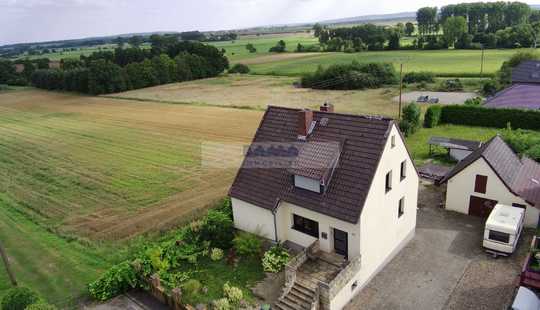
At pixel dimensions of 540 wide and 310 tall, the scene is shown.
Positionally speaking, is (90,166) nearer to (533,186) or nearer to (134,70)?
(533,186)

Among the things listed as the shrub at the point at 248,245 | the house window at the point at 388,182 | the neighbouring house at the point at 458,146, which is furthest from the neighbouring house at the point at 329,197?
the neighbouring house at the point at 458,146

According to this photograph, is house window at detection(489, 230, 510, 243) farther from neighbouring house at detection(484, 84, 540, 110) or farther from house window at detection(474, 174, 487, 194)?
neighbouring house at detection(484, 84, 540, 110)

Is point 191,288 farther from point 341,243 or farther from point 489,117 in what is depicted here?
point 489,117

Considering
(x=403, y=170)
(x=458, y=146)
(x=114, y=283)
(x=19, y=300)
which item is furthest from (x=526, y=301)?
(x=19, y=300)

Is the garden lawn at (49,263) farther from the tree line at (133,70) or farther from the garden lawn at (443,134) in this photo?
the tree line at (133,70)

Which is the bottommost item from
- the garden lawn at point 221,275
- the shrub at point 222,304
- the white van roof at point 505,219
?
the garden lawn at point 221,275

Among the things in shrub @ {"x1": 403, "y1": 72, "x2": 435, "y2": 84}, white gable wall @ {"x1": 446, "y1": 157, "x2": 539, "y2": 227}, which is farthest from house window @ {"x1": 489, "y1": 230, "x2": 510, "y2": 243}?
shrub @ {"x1": 403, "y1": 72, "x2": 435, "y2": 84}

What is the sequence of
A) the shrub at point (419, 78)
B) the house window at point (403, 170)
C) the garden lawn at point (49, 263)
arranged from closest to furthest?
the garden lawn at point (49, 263), the house window at point (403, 170), the shrub at point (419, 78)
